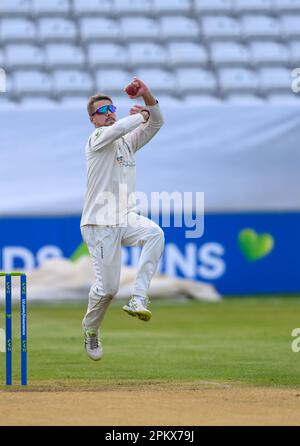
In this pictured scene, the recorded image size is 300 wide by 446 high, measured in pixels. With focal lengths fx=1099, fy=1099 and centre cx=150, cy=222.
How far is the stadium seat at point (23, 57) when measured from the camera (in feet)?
69.9

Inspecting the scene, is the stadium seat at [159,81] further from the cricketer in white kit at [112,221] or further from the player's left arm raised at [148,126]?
the cricketer in white kit at [112,221]

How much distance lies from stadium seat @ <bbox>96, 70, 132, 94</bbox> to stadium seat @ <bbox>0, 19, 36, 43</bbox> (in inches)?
69.3

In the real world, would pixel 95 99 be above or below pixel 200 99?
below

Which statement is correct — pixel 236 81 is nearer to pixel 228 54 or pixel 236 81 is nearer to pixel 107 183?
pixel 228 54

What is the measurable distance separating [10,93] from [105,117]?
11406mm

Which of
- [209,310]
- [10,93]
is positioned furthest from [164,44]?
[209,310]

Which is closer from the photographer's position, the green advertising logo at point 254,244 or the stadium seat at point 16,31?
the green advertising logo at point 254,244

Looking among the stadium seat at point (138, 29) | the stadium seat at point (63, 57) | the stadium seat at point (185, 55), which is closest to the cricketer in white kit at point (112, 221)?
the stadium seat at point (63, 57)

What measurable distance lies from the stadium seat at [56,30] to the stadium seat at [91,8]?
378 millimetres

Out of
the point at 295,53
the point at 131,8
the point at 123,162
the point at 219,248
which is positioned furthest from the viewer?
the point at 131,8

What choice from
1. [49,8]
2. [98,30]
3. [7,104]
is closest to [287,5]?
[98,30]

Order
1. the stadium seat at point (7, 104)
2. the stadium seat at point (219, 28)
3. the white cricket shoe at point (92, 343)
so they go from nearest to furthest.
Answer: the white cricket shoe at point (92, 343)
the stadium seat at point (7, 104)
the stadium seat at point (219, 28)

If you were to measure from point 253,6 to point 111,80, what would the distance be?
4435 mm

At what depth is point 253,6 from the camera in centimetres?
2356
